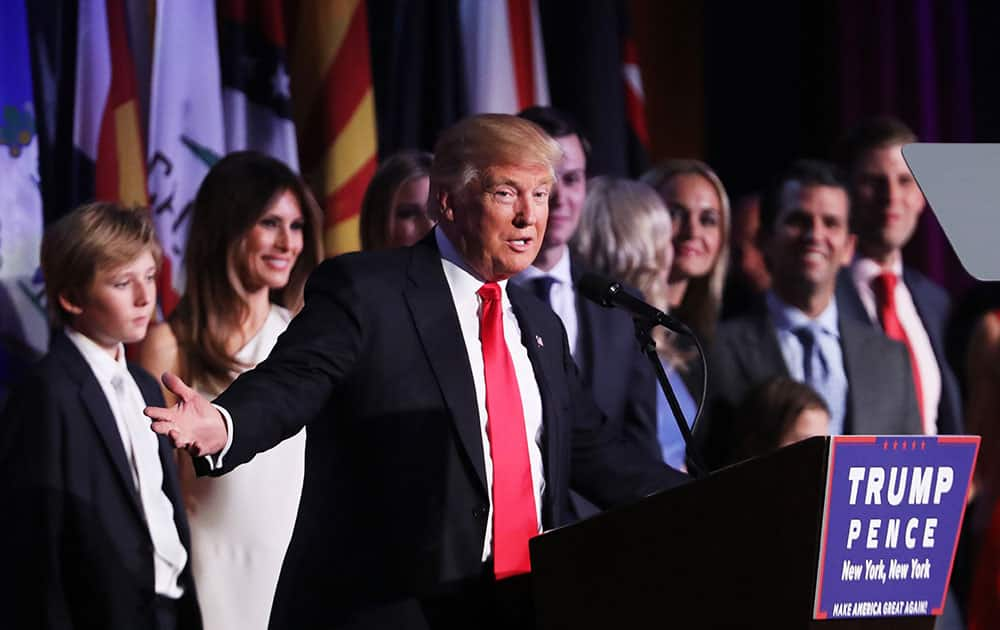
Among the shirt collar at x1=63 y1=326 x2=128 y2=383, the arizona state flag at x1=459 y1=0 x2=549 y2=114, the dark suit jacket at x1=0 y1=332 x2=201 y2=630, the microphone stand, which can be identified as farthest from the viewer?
the arizona state flag at x1=459 y1=0 x2=549 y2=114

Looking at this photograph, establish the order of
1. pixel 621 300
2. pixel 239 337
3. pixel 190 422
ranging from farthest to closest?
pixel 239 337
pixel 621 300
pixel 190 422

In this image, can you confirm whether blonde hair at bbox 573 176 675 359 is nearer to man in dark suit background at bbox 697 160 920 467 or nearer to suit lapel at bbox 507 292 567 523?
man in dark suit background at bbox 697 160 920 467

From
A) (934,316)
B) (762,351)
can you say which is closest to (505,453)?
(762,351)

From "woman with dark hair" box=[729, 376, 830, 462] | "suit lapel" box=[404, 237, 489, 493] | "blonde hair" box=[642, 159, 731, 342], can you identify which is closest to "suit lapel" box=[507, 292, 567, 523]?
"suit lapel" box=[404, 237, 489, 493]

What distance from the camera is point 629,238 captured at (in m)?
4.52

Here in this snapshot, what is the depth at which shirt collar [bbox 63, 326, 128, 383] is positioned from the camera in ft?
12.1

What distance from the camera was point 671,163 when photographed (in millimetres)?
5117

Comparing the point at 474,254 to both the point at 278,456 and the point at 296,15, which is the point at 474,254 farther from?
the point at 296,15

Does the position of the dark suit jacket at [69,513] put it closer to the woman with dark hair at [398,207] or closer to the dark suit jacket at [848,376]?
the woman with dark hair at [398,207]

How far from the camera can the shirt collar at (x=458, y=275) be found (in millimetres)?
2893

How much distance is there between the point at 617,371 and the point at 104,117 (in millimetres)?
1599

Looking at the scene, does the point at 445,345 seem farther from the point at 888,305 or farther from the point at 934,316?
the point at 934,316

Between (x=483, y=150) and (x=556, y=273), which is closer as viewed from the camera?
(x=483, y=150)

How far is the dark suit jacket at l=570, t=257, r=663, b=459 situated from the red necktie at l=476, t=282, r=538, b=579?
123cm
